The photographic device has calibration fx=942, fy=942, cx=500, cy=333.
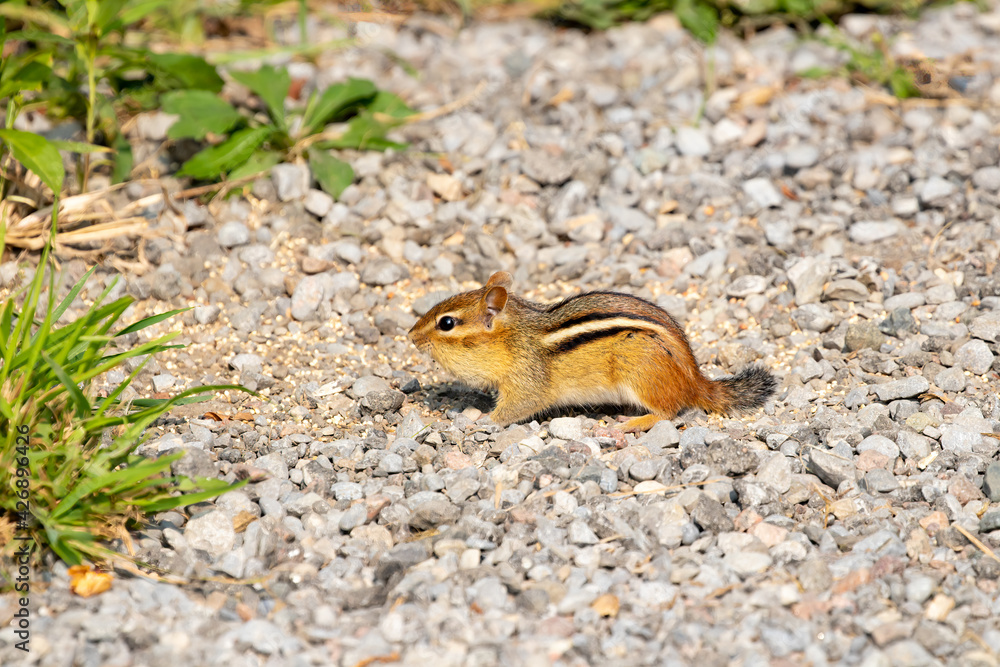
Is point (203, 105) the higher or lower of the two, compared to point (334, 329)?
higher

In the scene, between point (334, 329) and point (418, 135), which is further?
point (418, 135)

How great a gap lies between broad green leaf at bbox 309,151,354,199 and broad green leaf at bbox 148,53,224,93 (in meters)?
0.81

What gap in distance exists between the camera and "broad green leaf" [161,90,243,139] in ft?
19.6

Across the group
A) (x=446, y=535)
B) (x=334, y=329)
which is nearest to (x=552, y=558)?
(x=446, y=535)

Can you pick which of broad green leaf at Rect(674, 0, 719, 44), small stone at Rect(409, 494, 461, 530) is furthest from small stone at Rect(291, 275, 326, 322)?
broad green leaf at Rect(674, 0, 719, 44)

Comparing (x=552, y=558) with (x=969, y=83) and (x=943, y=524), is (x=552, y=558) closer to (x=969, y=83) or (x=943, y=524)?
(x=943, y=524)

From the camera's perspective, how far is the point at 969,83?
7109 millimetres

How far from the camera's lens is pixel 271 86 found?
6277 mm

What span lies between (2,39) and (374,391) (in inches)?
112

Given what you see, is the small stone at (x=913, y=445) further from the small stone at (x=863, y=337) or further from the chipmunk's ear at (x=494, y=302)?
the chipmunk's ear at (x=494, y=302)

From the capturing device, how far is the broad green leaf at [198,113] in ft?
19.6

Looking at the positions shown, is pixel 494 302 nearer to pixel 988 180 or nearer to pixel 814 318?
pixel 814 318

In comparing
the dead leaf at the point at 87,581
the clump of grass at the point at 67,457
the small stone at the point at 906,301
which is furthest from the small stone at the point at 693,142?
the dead leaf at the point at 87,581

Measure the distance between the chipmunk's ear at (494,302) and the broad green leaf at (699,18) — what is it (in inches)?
151
